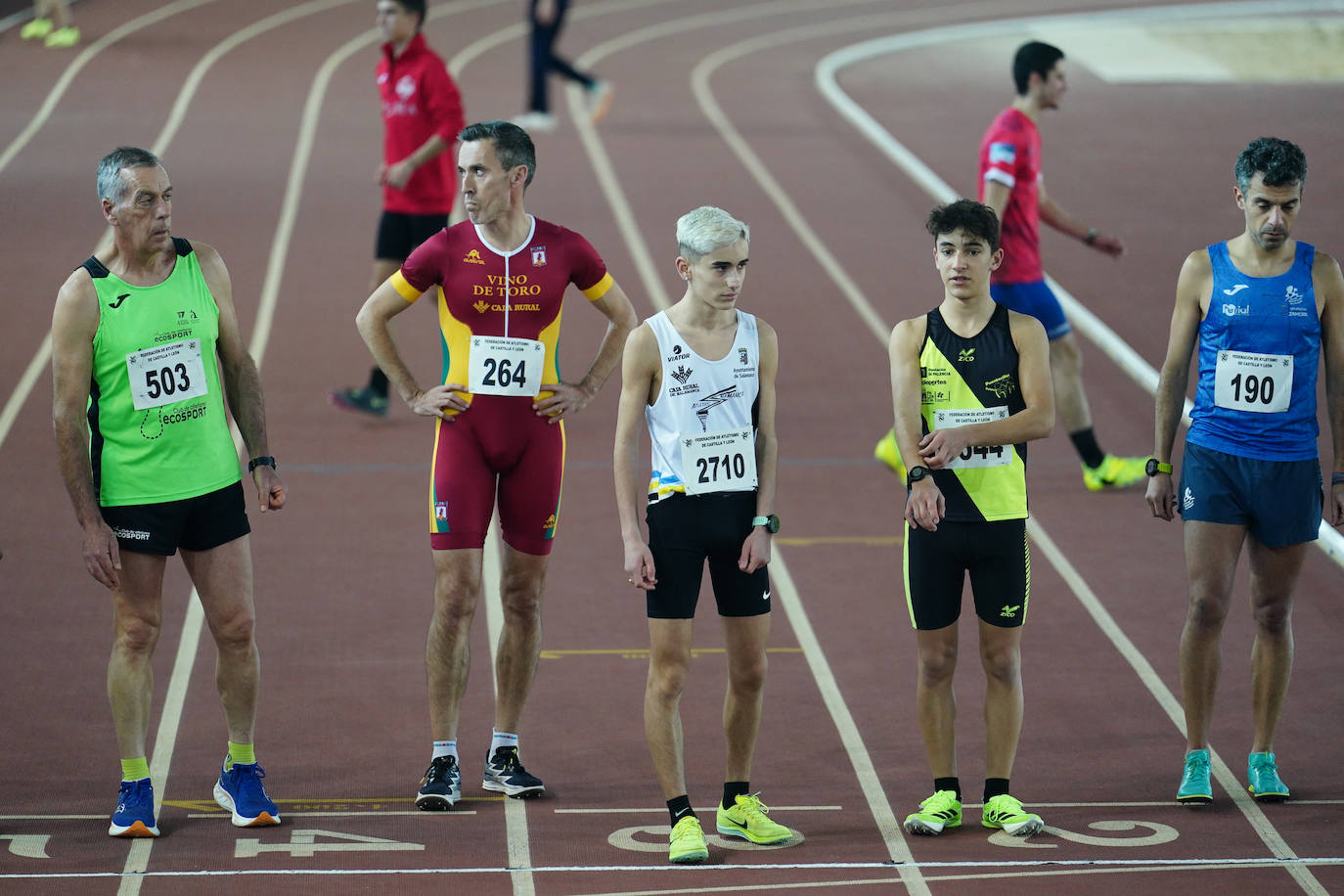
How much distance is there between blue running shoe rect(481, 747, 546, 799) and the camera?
5355mm

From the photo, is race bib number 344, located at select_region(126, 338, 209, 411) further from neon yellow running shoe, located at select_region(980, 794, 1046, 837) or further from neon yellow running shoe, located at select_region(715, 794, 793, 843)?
neon yellow running shoe, located at select_region(980, 794, 1046, 837)

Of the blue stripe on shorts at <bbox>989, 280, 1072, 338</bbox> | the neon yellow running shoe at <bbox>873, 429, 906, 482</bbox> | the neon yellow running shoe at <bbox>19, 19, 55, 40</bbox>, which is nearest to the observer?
the blue stripe on shorts at <bbox>989, 280, 1072, 338</bbox>

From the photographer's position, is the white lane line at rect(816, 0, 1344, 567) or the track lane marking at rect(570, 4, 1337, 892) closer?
the track lane marking at rect(570, 4, 1337, 892)

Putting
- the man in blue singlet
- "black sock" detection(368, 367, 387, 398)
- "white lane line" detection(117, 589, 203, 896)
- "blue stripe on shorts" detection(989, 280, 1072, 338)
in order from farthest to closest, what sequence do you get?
1. "black sock" detection(368, 367, 387, 398)
2. "blue stripe on shorts" detection(989, 280, 1072, 338)
3. the man in blue singlet
4. "white lane line" detection(117, 589, 203, 896)

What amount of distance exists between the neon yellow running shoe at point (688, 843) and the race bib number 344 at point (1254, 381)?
6.19ft

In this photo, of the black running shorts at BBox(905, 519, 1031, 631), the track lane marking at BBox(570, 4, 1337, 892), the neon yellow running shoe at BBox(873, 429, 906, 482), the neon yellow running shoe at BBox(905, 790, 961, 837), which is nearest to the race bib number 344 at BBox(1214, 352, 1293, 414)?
the black running shorts at BBox(905, 519, 1031, 631)

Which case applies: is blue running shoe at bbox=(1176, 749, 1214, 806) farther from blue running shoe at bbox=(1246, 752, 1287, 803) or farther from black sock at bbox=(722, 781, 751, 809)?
black sock at bbox=(722, 781, 751, 809)

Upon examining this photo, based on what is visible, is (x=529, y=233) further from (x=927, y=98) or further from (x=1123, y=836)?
(x=927, y=98)

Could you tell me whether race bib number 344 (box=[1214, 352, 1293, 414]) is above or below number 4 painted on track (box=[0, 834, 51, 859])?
above

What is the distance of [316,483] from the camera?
28.7ft

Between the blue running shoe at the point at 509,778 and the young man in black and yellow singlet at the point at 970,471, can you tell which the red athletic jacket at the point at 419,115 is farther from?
the young man in black and yellow singlet at the point at 970,471

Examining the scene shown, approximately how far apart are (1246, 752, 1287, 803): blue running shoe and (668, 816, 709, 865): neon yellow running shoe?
1608 mm

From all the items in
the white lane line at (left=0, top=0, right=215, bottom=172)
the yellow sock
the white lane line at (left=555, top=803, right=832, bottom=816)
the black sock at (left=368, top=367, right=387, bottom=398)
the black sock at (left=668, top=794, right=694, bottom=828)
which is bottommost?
the white lane line at (left=555, top=803, right=832, bottom=816)

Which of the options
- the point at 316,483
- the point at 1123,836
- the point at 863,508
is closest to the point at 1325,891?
the point at 1123,836
